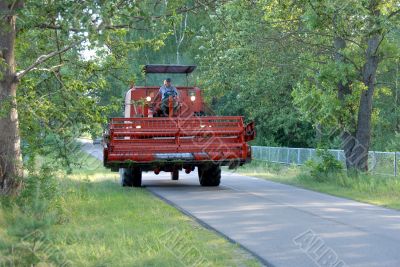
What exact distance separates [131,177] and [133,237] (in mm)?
10512

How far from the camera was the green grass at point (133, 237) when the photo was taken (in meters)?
9.21

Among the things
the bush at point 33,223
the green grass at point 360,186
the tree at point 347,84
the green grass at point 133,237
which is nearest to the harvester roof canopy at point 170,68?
the tree at point 347,84

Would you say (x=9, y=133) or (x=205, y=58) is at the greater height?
(x=205, y=58)

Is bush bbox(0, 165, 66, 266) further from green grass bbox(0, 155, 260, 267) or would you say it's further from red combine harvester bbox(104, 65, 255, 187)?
red combine harvester bbox(104, 65, 255, 187)

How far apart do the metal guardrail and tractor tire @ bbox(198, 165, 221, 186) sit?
6.57 metres

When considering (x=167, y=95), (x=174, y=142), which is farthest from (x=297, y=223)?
(x=167, y=95)

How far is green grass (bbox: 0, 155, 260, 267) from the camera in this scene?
30.2 ft

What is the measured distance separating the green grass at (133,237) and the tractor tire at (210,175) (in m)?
5.48

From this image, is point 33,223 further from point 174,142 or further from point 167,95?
point 167,95

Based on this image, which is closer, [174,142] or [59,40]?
[59,40]

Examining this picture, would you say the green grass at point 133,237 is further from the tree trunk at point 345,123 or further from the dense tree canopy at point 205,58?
the tree trunk at point 345,123

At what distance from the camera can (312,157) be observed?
3222 centimetres

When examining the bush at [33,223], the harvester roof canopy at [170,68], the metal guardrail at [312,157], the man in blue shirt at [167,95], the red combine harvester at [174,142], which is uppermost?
the harvester roof canopy at [170,68]

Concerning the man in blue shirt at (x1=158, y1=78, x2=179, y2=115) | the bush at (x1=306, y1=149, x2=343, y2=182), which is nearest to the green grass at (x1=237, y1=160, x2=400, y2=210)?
the bush at (x1=306, y1=149, x2=343, y2=182)
